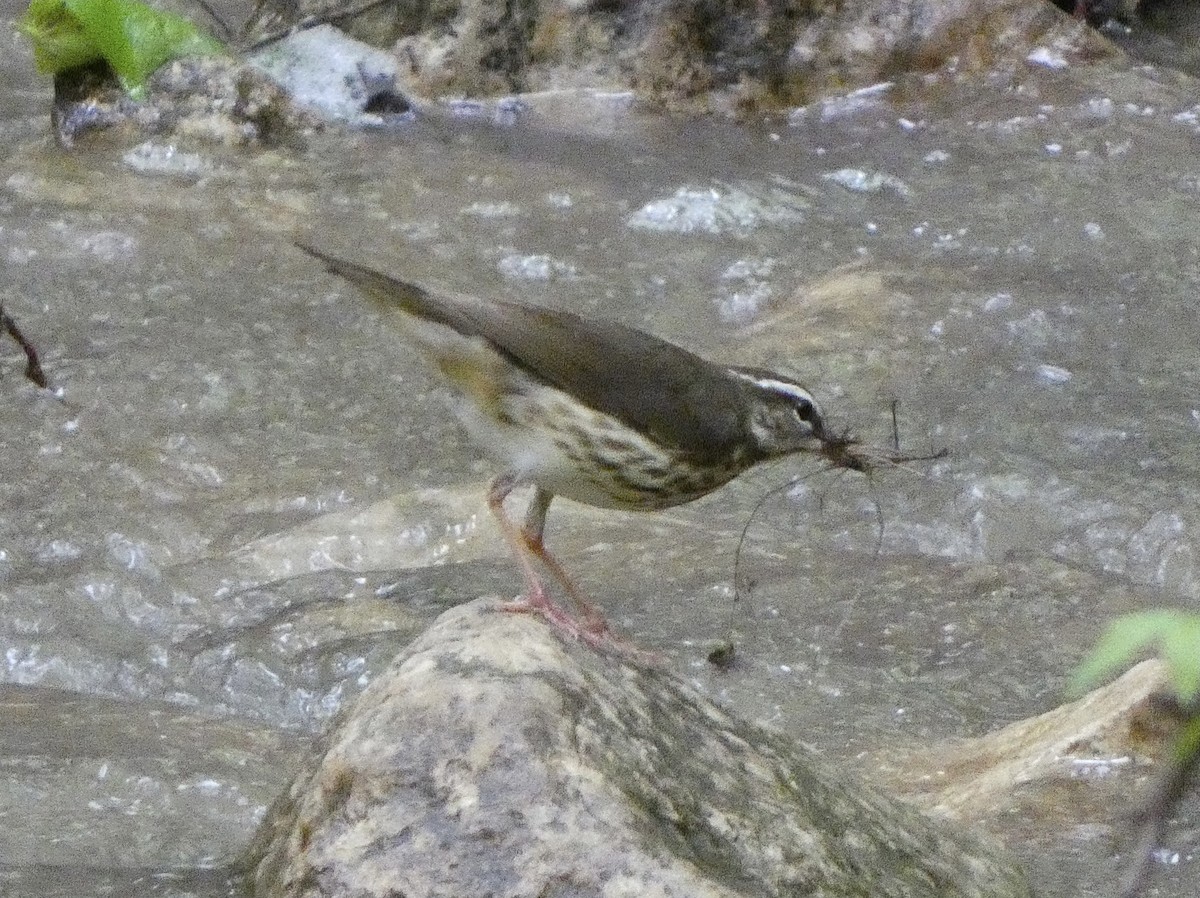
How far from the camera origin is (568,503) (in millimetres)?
6676

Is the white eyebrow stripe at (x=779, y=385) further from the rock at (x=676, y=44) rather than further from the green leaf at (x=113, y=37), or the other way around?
the rock at (x=676, y=44)

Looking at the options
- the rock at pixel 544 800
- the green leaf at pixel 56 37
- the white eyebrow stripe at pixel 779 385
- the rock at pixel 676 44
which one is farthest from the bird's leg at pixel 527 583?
the rock at pixel 676 44

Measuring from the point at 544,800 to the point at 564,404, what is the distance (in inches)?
54.3

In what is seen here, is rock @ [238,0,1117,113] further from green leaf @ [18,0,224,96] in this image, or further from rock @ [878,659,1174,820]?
rock @ [878,659,1174,820]

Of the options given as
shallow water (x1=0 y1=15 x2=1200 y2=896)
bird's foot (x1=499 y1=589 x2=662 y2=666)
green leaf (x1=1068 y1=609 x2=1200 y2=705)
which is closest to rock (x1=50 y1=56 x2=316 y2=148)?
shallow water (x1=0 y1=15 x2=1200 y2=896)

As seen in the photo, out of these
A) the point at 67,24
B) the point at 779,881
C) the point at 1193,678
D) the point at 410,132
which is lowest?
the point at 410,132

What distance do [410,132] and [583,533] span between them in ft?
14.8

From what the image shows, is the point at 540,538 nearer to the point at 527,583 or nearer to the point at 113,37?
the point at 527,583

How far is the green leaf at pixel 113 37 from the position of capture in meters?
9.74

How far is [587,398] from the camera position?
4.21 m

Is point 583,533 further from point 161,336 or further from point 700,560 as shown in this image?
point 161,336

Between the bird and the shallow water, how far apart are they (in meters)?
0.98

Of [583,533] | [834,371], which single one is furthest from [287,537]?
[834,371]

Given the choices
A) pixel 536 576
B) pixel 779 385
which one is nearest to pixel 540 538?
pixel 536 576
